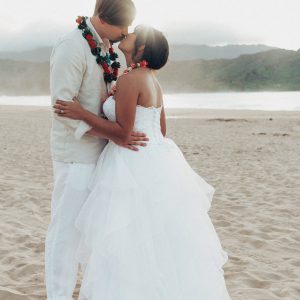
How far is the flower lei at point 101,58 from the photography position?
3.15m

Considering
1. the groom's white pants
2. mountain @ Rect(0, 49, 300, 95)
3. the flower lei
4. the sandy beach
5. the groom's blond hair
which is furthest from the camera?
mountain @ Rect(0, 49, 300, 95)

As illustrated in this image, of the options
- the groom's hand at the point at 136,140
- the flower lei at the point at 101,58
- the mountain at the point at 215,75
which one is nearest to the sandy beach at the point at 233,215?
the groom's hand at the point at 136,140

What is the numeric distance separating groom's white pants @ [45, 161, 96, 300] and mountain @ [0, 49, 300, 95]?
133m

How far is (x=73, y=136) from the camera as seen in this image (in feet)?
10.6

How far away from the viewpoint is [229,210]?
6.91 m

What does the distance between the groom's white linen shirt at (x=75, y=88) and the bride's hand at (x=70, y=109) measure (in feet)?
0.13

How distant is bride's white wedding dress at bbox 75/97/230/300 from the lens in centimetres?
312

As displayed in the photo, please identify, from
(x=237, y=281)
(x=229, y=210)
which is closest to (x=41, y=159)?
(x=229, y=210)

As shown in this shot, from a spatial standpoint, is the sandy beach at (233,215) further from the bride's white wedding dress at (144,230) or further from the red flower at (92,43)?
the red flower at (92,43)

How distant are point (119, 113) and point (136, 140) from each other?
0.24 meters

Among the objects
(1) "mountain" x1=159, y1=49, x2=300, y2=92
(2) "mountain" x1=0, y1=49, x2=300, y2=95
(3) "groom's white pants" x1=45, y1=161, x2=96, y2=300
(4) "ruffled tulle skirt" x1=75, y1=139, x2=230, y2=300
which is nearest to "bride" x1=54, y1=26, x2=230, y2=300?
(4) "ruffled tulle skirt" x1=75, y1=139, x2=230, y2=300

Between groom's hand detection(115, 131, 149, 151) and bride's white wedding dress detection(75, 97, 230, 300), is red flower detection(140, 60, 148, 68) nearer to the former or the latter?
bride's white wedding dress detection(75, 97, 230, 300)

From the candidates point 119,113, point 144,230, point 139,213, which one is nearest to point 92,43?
point 119,113

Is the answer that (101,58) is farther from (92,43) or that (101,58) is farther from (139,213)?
(139,213)
